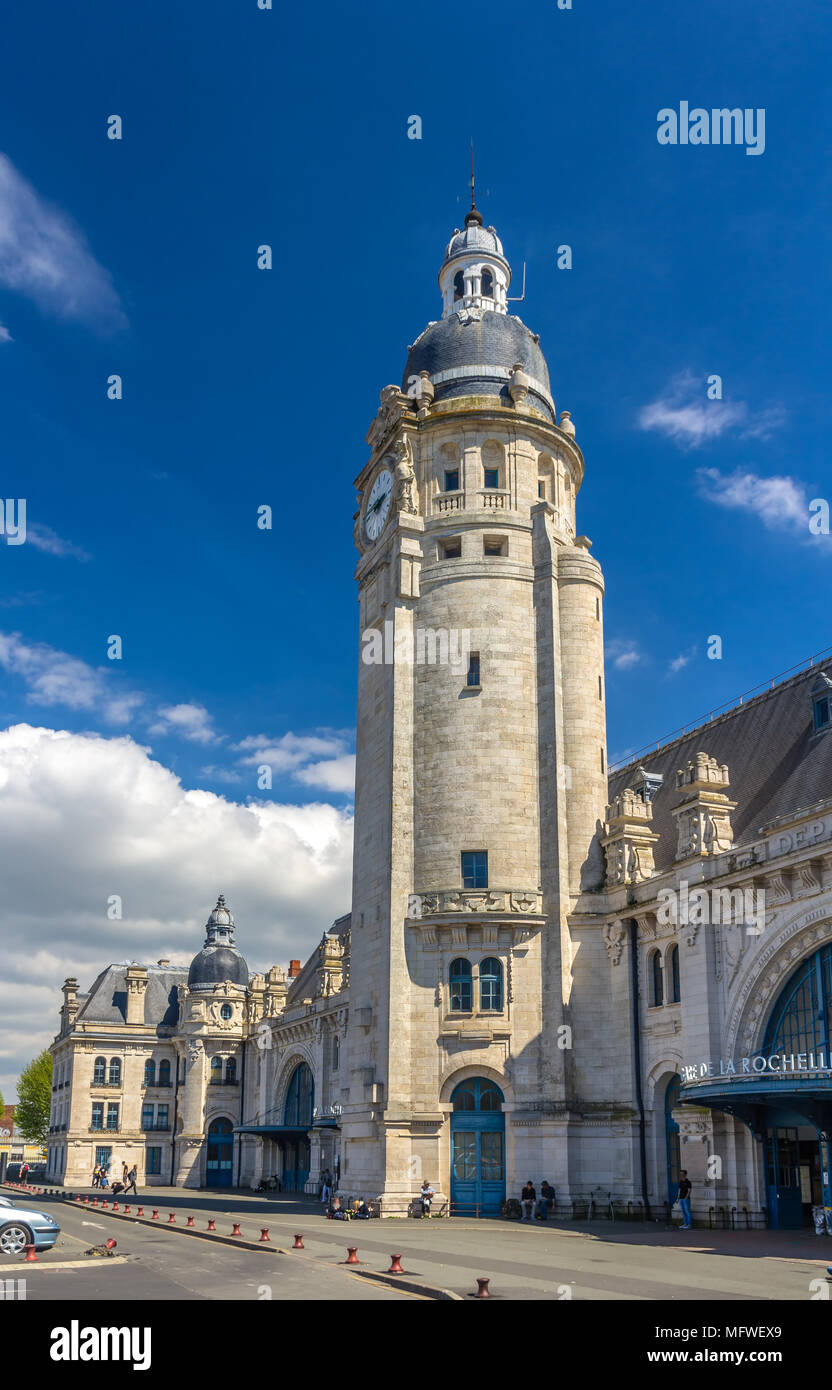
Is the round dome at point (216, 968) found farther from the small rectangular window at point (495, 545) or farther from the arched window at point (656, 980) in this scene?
the arched window at point (656, 980)

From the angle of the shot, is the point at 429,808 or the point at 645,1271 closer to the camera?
the point at 645,1271

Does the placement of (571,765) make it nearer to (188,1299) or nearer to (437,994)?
(437,994)

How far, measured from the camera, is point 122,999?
97562 millimetres

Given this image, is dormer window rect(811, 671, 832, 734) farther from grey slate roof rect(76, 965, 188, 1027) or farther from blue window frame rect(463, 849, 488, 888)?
grey slate roof rect(76, 965, 188, 1027)

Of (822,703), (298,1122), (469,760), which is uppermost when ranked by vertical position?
(822,703)

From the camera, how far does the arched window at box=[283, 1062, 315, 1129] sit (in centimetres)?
6693

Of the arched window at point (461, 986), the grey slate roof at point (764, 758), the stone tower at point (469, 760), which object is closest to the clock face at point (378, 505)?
the stone tower at point (469, 760)

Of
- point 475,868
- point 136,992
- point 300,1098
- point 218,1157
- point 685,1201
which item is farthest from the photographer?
point 136,992

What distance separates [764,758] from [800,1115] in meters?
13.1

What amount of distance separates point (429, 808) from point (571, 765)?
18.0 feet

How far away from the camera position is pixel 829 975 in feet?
104

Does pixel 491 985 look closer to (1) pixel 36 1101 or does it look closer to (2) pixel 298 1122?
(2) pixel 298 1122

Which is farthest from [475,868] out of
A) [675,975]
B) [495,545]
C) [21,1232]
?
[21,1232]
